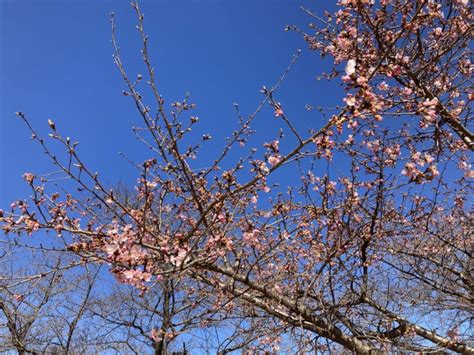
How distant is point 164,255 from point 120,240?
0.40m

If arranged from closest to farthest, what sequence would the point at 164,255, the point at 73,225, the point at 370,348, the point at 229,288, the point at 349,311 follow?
1. the point at 164,255
2. the point at 73,225
3. the point at 229,288
4. the point at 370,348
5. the point at 349,311

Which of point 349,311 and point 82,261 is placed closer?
point 82,261

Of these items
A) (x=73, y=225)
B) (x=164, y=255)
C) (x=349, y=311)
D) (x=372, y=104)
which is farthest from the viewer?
(x=349, y=311)

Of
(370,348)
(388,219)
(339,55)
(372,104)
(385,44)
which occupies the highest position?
(339,55)

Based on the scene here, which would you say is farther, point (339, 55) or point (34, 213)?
point (339, 55)

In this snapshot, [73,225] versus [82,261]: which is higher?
[73,225]

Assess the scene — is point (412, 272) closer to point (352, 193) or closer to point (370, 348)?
point (370, 348)

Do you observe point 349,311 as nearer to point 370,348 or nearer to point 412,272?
point 370,348

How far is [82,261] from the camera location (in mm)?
3418

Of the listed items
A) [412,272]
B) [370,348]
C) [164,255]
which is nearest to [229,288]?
[164,255]

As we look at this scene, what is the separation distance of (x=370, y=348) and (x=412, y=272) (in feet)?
3.94

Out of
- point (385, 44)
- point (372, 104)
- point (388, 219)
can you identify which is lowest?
point (372, 104)

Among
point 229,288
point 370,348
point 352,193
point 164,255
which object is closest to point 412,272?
point 370,348

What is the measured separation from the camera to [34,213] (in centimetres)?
334
